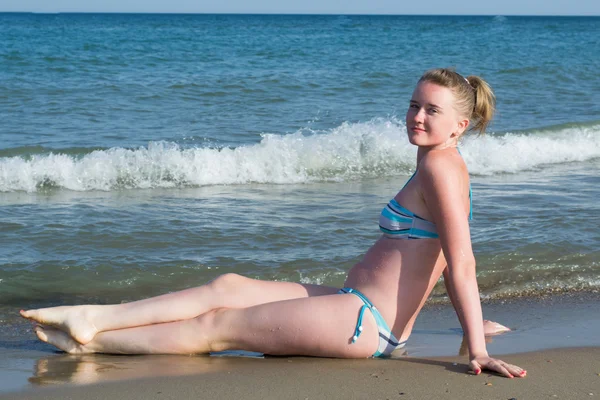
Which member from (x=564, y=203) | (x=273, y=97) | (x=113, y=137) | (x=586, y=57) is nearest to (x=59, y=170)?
(x=113, y=137)

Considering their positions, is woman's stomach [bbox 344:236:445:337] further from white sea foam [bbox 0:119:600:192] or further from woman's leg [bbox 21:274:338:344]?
white sea foam [bbox 0:119:600:192]

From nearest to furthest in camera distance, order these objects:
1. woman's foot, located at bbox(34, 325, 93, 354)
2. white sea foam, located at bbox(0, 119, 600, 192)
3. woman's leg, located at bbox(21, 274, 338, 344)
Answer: woman's leg, located at bbox(21, 274, 338, 344)
woman's foot, located at bbox(34, 325, 93, 354)
white sea foam, located at bbox(0, 119, 600, 192)

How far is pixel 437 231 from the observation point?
3.29 meters

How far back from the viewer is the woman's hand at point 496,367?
10.1 feet

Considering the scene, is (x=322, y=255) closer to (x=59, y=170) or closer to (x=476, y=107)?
(x=476, y=107)

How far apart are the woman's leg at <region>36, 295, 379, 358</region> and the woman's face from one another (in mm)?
761

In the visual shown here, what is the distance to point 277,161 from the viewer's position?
386 inches

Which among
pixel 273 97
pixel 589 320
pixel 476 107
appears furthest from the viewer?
pixel 273 97

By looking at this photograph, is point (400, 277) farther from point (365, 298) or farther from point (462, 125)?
point (462, 125)

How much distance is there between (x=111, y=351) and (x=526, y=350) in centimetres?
190

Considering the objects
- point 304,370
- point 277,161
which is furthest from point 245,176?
point 304,370

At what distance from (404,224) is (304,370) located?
0.75 m

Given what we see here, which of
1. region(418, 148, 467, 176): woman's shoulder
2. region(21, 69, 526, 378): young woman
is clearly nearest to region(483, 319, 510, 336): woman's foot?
region(21, 69, 526, 378): young woman

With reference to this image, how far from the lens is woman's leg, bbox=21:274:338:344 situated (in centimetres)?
352
